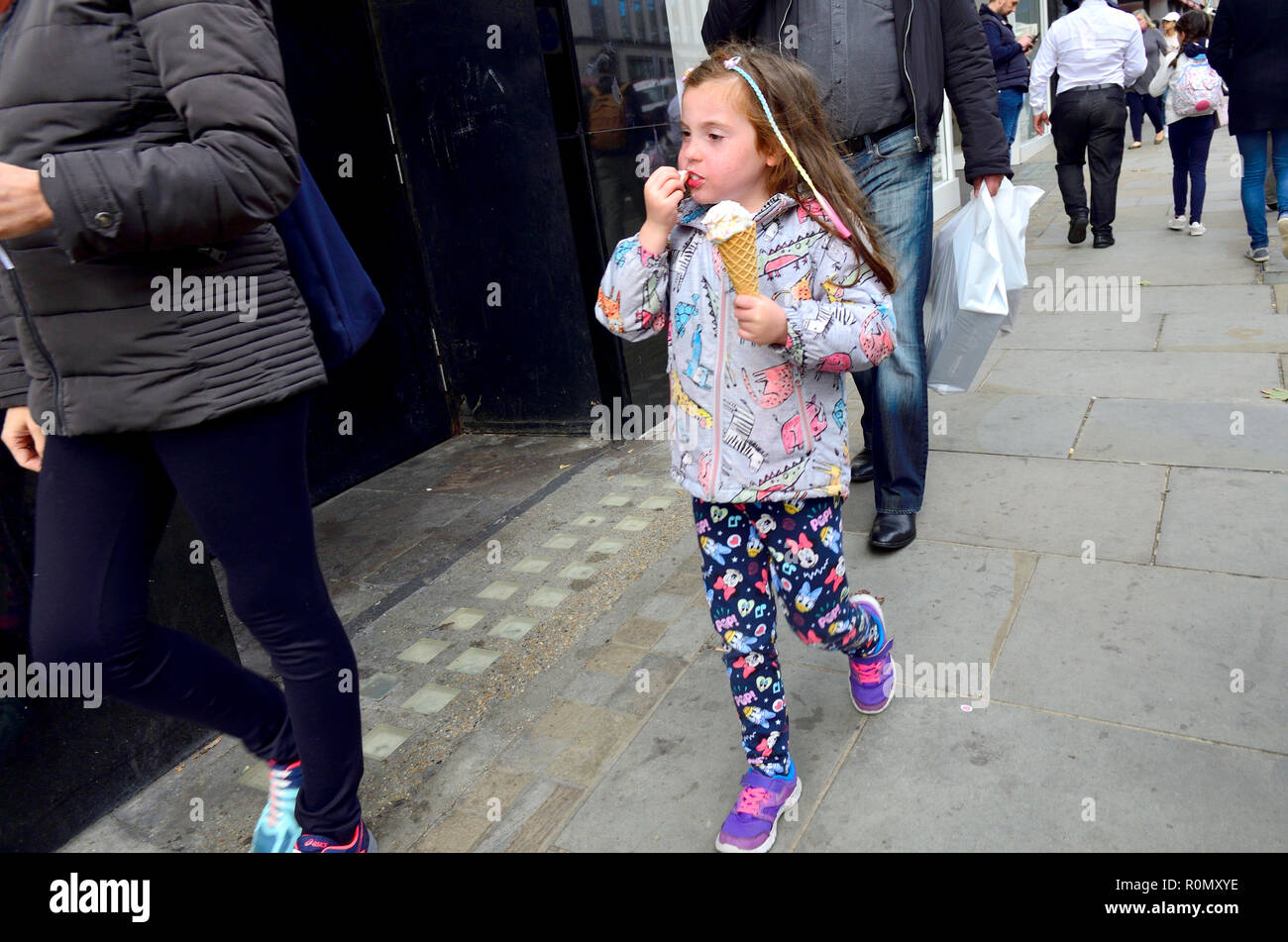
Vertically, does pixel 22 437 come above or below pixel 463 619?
above

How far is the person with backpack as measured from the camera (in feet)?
24.4

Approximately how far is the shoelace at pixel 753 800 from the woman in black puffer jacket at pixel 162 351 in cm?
84

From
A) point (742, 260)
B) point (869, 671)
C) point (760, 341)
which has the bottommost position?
point (869, 671)

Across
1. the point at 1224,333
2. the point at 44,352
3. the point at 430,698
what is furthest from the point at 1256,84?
the point at 44,352

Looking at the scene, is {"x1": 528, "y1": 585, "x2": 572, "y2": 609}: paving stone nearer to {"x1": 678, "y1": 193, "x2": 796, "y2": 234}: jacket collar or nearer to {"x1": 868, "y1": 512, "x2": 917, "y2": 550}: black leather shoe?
{"x1": 868, "y1": 512, "x2": 917, "y2": 550}: black leather shoe

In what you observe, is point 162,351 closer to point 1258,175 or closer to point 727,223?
point 727,223

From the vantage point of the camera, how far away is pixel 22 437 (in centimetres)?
210

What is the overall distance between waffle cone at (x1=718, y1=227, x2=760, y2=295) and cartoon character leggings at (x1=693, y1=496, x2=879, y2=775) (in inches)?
18.5

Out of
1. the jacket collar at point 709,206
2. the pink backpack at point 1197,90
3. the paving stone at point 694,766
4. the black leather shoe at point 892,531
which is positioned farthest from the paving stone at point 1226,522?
the pink backpack at point 1197,90

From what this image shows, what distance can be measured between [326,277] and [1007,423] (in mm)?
3350

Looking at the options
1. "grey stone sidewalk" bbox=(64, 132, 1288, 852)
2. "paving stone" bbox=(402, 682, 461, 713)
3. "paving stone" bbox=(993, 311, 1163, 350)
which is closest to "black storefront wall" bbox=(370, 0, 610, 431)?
"grey stone sidewalk" bbox=(64, 132, 1288, 852)

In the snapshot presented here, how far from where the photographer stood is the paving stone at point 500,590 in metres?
3.58

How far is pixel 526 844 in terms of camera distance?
2291 mm
